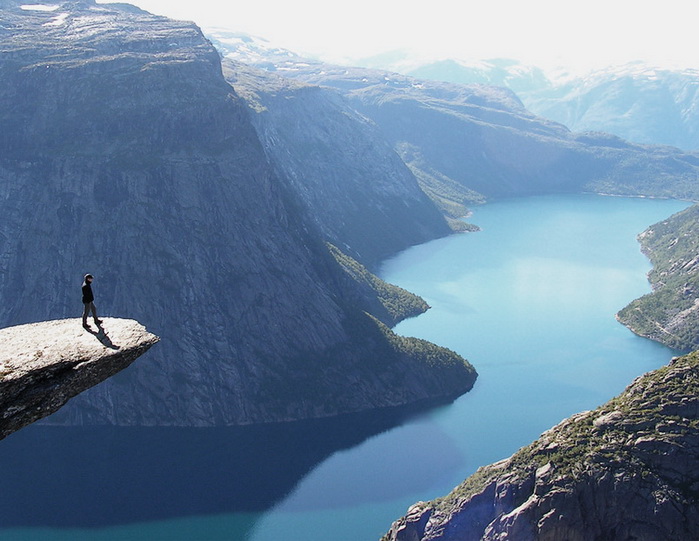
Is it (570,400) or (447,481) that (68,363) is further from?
(570,400)

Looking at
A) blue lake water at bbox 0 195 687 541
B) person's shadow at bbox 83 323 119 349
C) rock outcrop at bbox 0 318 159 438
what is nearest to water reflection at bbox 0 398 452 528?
blue lake water at bbox 0 195 687 541

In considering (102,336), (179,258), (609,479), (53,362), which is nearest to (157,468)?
(179,258)

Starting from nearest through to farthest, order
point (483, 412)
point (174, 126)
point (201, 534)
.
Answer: point (201, 534)
point (483, 412)
point (174, 126)

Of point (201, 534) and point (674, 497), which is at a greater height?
point (674, 497)

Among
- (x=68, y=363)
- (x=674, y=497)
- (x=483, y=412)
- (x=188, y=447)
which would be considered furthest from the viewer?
(x=483, y=412)

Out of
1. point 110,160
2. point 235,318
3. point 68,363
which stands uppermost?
point 68,363

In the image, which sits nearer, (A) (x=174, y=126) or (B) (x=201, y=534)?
(B) (x=201, y=534)

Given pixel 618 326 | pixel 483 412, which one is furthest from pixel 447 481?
pixel 618 326

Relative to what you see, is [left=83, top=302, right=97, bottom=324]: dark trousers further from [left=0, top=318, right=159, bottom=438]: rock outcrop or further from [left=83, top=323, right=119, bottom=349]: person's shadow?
[left=0, top=318, right=159, bottom=438]: rock outcrop
